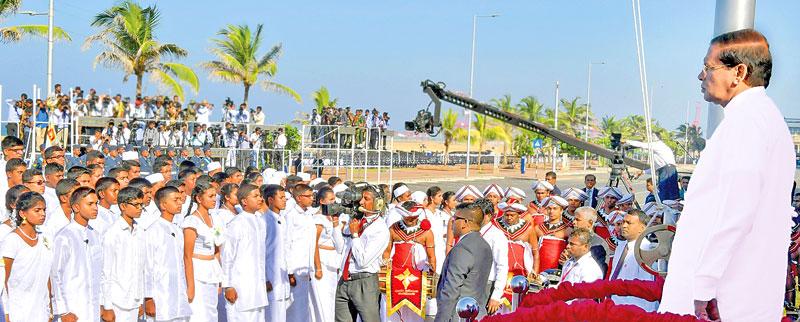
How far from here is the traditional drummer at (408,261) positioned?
9047 millimetres

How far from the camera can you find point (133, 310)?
7.67 metres

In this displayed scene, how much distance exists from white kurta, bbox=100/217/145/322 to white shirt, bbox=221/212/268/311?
1.10 meters

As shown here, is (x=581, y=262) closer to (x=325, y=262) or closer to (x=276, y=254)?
(x=276, y=254)

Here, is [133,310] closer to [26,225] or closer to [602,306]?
[26,225]

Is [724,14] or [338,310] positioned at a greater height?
[724,14]

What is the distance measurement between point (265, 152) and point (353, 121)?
16.5 ft

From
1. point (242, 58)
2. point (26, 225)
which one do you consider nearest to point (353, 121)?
point (242, 58)

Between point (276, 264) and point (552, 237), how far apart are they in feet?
Result: 9.77

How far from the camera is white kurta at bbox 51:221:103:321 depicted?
6.97m

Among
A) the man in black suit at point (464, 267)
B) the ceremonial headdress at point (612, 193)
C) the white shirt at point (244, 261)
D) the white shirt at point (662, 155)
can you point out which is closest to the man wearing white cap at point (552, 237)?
the ceremonial headdress at point (612, 193)

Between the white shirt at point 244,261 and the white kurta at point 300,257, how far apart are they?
0.70 m

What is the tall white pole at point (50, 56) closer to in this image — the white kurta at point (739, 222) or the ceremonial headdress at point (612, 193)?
the ceremonial headdress at point (612, 193)

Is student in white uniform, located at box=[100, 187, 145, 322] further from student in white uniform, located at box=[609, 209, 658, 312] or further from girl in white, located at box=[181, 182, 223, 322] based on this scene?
student in white uniform, located at box=[609, 209, 658, 312]

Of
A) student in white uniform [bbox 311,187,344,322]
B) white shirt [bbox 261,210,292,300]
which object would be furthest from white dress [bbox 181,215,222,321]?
student in white uniform [bbox 311,187,344,322]
